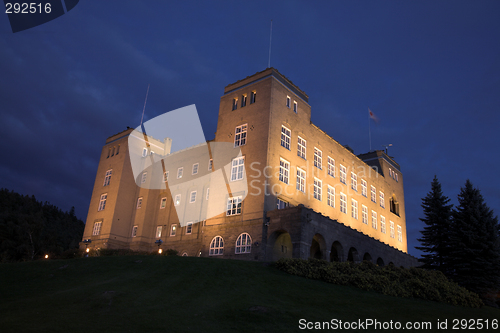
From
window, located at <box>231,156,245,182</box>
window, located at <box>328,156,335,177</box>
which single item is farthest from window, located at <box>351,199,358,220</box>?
window, located at <box>231,156,245,182</box>

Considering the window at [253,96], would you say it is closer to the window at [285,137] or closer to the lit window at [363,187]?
the window at [285,137]

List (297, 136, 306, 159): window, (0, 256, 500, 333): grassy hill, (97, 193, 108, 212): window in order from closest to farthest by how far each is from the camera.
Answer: (0, 256, 500, 333): grassy hill, (297, 136, 306, 159): window, (97, 193, 108, 212): window

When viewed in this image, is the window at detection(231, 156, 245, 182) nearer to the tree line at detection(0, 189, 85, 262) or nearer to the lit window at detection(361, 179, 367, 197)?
the lit window at detection(361, 179, 367, 197)

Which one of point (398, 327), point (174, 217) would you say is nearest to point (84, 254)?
point (174, 217)

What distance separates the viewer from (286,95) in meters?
38.4

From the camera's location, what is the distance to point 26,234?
6988cm

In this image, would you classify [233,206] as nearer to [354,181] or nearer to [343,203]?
[343,203]

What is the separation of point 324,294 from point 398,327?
4.83 m

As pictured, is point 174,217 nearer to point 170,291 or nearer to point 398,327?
point 170,291

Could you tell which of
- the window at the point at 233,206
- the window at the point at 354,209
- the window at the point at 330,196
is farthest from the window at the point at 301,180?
the window at the point at 354,209

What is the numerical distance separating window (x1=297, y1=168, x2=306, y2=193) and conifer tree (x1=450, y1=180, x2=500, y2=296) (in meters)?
13.9

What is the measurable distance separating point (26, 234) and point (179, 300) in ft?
222

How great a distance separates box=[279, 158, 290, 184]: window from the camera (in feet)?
117

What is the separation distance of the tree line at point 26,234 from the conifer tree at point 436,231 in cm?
4370
